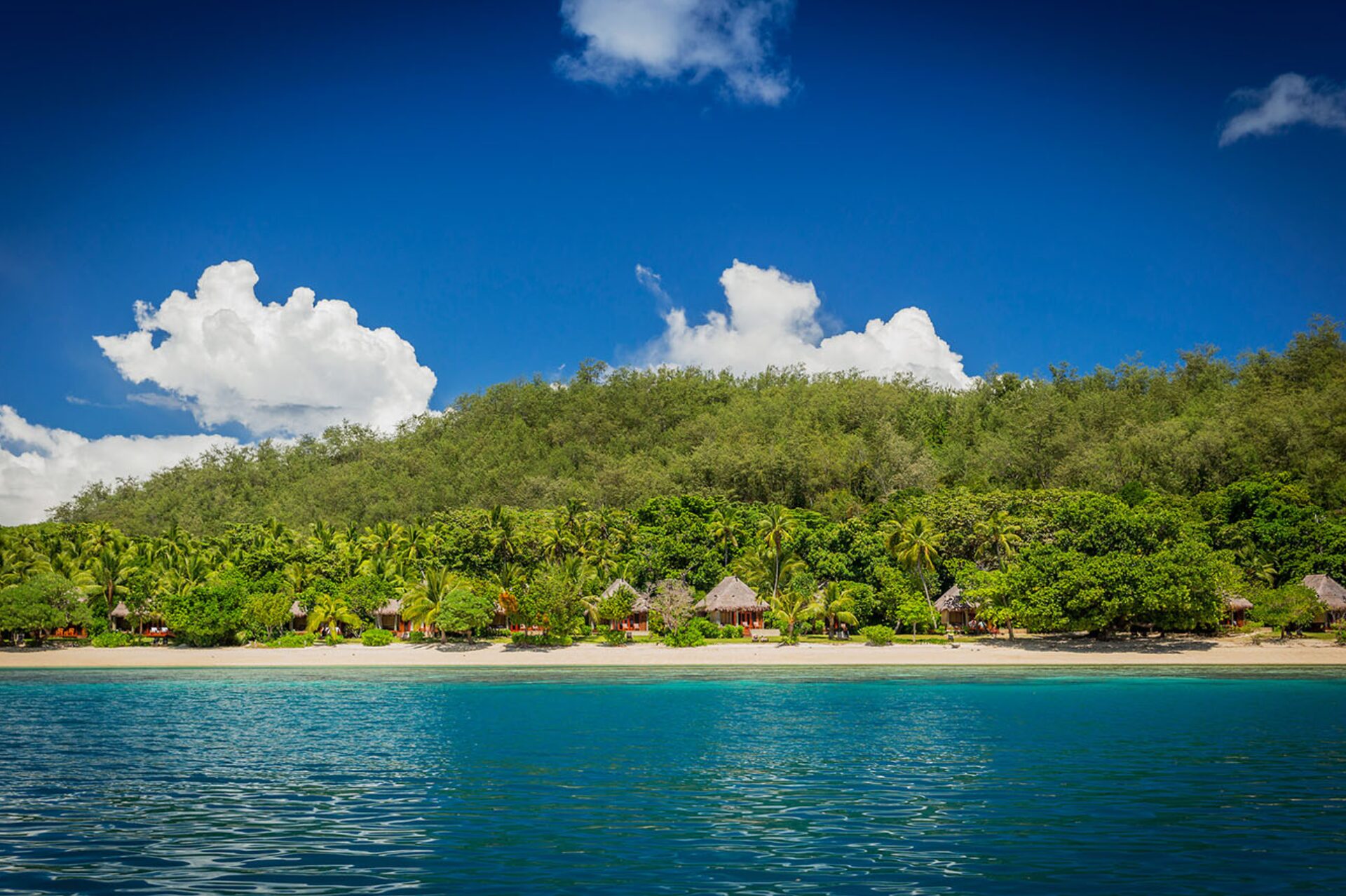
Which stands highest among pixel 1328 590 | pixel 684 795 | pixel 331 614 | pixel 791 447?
pixel 791 447

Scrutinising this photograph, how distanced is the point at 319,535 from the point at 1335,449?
253 feet

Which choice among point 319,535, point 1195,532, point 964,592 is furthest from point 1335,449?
point 319,535

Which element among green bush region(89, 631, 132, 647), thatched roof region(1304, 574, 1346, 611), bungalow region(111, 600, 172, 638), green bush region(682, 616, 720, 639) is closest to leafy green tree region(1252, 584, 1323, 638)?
thatched roof region(1304, 574, 1346, 611)

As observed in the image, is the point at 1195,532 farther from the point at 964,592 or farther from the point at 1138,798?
the point at 1138,798

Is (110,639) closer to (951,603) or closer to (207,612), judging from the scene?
(207,612)

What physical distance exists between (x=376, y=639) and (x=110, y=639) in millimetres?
16876

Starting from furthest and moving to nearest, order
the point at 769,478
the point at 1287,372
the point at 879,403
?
the point at 879,403, the point at 769,478, the point at 1287,372

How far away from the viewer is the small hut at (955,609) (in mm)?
54844

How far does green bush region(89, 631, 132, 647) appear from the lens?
55.3m

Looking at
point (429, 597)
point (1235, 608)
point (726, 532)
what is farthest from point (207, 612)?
point (1235, 608)

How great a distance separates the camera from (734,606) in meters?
58.0

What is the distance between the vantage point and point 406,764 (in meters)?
20.4

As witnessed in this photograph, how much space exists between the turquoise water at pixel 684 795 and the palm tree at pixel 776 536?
26.1m

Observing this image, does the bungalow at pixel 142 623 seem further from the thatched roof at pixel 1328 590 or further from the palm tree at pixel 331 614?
the thatched roof at pixel 1328 590
